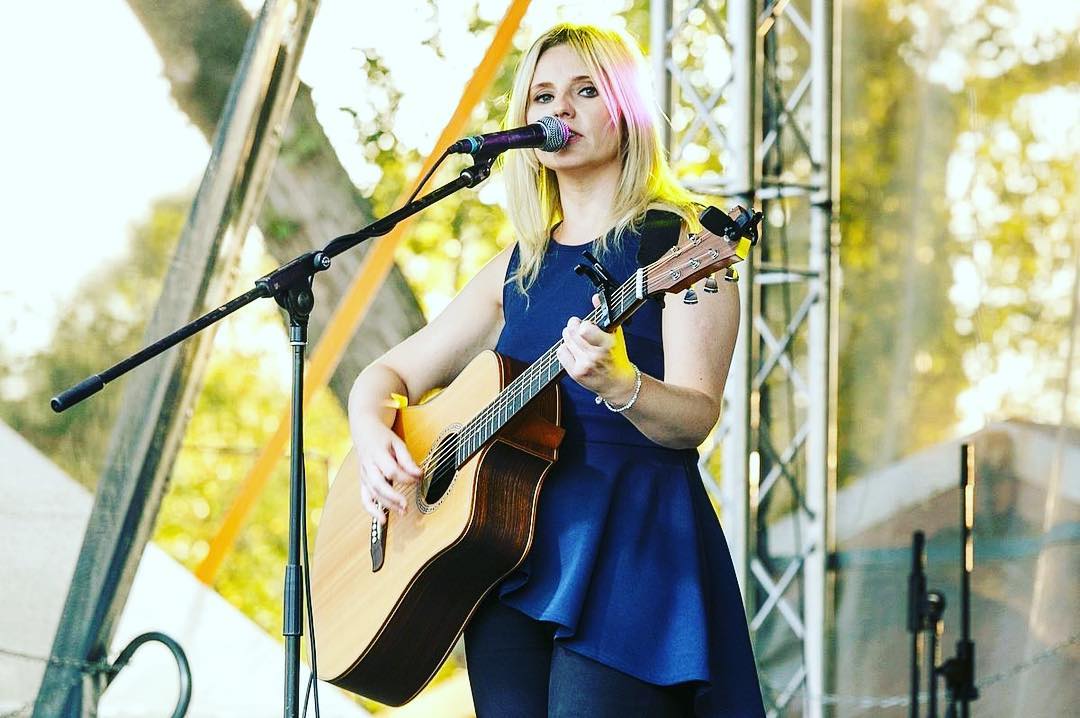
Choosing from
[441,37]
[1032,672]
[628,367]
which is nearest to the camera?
[628,367]

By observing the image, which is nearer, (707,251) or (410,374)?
(707,251)

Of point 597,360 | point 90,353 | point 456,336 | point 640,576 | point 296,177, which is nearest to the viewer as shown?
point 597,360

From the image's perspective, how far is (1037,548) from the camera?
152 inches

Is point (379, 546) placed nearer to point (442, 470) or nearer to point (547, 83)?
point (442, 470)

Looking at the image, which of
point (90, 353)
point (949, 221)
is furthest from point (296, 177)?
point (949, 221)

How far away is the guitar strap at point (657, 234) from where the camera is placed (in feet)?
6.64

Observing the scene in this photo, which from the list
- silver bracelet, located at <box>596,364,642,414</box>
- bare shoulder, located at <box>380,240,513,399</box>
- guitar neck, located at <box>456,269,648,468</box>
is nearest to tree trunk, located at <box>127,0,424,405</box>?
bare shoulder, located at <box>380,240,513,399</box>

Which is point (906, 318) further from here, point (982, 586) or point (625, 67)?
point (625, 67)

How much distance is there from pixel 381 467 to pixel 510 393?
0.34 m

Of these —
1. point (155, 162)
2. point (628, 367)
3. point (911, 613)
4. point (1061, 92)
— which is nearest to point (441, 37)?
point (155, 162)

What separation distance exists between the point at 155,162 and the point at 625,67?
5.88 feet

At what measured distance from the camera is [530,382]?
6.64ft

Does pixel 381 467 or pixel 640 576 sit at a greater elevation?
pixel 381 467

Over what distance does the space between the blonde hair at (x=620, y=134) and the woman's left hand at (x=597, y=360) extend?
1.06 feet
